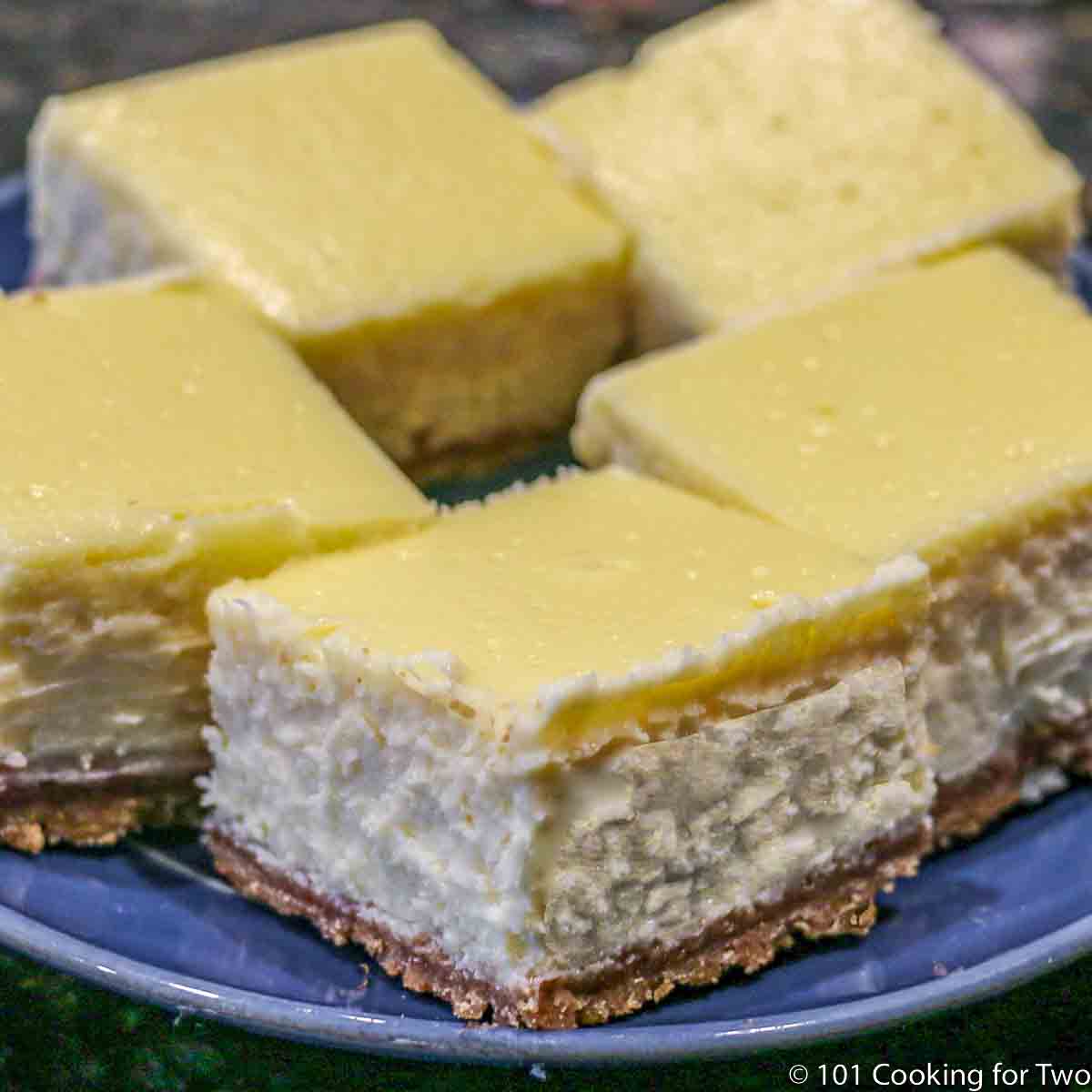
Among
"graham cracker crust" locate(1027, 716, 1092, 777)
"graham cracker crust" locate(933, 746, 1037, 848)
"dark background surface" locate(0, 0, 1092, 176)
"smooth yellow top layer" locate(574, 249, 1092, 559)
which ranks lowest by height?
"dark background surface" locate(0, 0, 1092, 176)

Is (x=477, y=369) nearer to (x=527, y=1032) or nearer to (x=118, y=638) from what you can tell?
(x=118, y=638)

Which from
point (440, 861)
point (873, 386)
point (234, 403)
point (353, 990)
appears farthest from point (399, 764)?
point (873, 386)

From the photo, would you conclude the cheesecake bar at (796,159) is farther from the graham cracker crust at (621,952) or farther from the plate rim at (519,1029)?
the plate rim at (519,1029)

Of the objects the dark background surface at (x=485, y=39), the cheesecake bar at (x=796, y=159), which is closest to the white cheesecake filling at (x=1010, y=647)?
the dark background surface at (x=485, y=39)

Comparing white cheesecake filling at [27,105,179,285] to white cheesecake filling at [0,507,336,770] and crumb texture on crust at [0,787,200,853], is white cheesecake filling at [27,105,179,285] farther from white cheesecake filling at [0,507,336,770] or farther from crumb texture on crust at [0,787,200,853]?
crumb texture on crust at [0,787,200,853]

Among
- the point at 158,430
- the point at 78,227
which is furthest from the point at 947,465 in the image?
the point at 78,227

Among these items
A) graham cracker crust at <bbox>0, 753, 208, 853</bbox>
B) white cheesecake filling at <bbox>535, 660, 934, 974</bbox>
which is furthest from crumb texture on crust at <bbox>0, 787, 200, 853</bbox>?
white cheesecake filling at <bbox>535, 660, 934, 974</bbox>

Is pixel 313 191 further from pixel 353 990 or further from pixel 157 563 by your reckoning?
pixel 353 990
